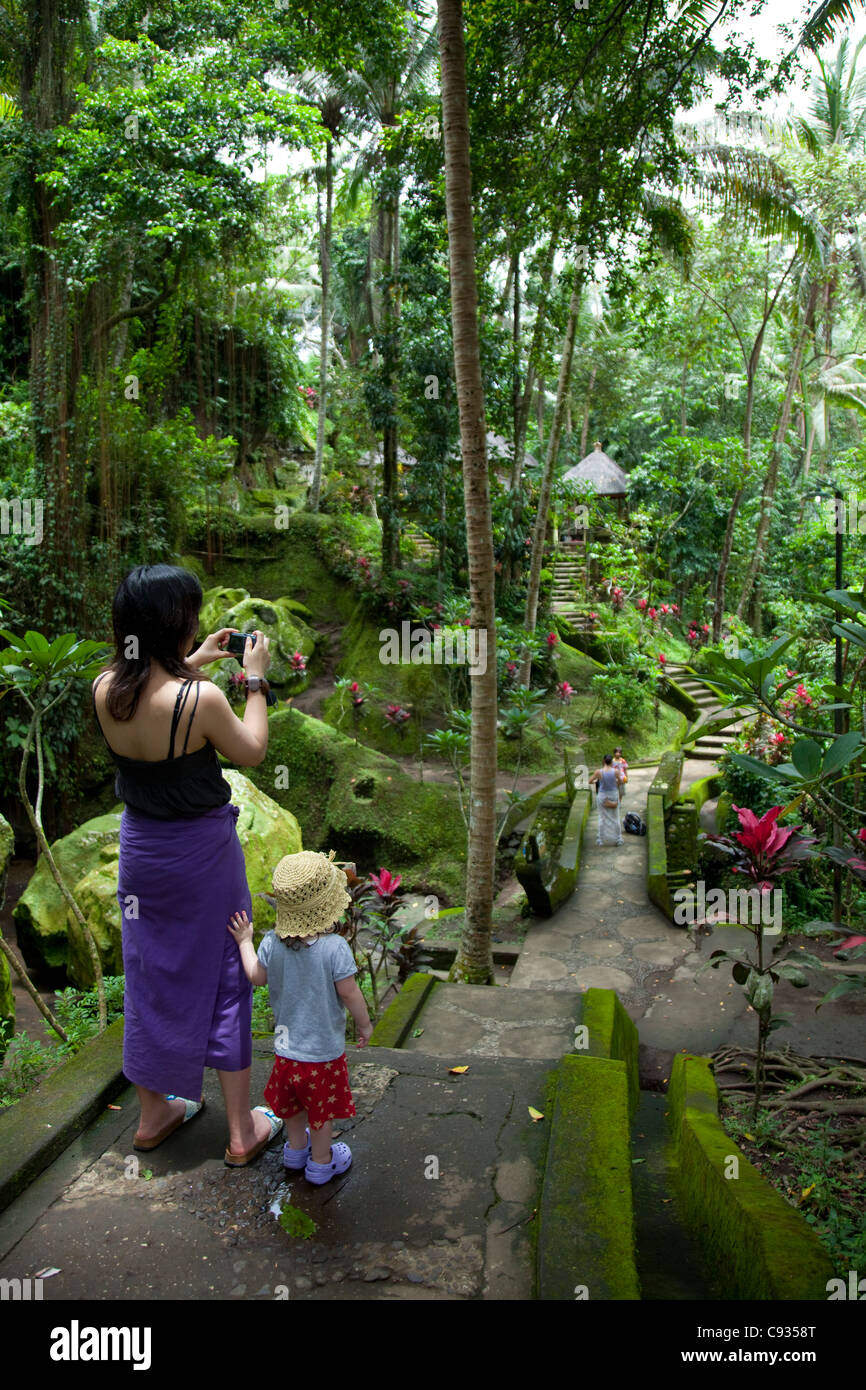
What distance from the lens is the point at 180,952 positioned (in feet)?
8.80

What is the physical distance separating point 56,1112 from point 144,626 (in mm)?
1656

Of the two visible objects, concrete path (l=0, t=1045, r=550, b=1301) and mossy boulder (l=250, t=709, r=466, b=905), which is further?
mossy boulder (l=250, t=709, r=466, b=905)

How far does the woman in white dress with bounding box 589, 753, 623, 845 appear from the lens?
9.41m

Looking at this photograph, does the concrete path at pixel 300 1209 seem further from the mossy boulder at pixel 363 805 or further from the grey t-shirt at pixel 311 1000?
the mossy boulder at pixel 363 805

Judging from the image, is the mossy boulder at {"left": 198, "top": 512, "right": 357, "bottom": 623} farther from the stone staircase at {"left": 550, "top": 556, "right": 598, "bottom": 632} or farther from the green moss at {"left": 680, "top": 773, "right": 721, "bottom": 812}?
the green moss at {"left": 680, "top": 773, "right": 721, "bottom": 812}

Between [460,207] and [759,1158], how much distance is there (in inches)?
205

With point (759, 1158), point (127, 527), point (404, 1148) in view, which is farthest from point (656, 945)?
point (127, 527)

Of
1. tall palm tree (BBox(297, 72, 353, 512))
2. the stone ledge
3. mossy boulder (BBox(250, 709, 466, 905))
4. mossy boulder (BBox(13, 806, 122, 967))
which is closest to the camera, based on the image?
the stone ledge

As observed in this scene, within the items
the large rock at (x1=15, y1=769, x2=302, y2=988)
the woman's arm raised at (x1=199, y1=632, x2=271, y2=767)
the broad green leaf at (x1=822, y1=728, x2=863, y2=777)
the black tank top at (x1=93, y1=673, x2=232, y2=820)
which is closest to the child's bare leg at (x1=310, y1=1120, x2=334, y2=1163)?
the black tank top at (x1=93, y1=673, x2=232, y2=820)

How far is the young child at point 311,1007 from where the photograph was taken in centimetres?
261

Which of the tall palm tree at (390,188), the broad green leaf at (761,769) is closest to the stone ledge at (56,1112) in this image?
the broad green leaf at (761,769)

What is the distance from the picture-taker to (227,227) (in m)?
10.2

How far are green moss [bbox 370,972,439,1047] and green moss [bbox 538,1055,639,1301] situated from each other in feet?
4.23
